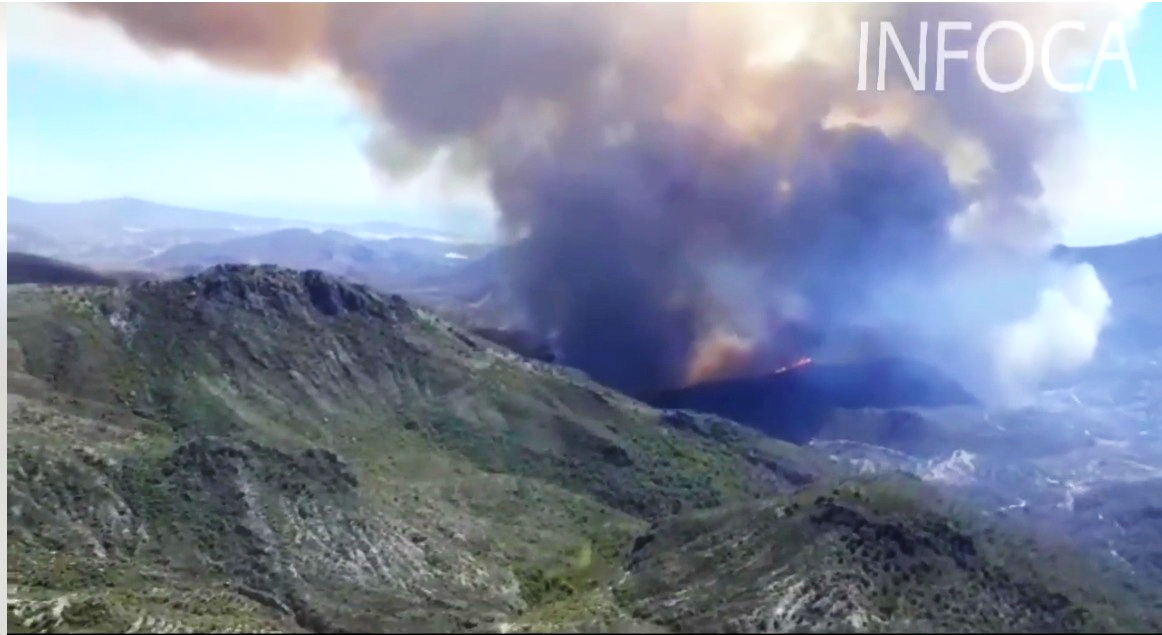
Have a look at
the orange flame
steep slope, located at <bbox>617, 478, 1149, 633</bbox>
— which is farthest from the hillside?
the orange flame

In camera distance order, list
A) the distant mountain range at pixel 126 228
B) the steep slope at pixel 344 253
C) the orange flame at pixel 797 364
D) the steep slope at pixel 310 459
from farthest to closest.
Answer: the orange flame at pixel 797 364 < the steep slope at pixel 344 253 < the distant mountain range at pixel 126 228 < the steep slope at pixel 310 459

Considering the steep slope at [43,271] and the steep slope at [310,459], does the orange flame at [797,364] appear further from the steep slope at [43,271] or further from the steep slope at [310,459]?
the steep slope at [43,271]

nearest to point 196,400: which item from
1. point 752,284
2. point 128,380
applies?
point 128,380

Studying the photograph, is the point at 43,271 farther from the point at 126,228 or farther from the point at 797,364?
the point at 797,364

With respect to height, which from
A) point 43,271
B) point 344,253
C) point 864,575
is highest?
point 344,253

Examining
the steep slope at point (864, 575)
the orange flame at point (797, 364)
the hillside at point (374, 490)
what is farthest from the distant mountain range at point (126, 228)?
the steep slope at point (864, 575)

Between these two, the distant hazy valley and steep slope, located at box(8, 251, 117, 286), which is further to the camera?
steep slope, located at box(8, 251, 117, 286)

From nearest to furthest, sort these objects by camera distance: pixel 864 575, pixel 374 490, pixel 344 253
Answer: pixel 864 575, pixel 374 490, pixel 344 253

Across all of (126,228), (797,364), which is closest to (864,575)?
(797,364)

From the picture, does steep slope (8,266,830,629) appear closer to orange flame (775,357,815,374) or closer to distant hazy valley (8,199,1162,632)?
distant hazy valley (8,199,1162,632)
